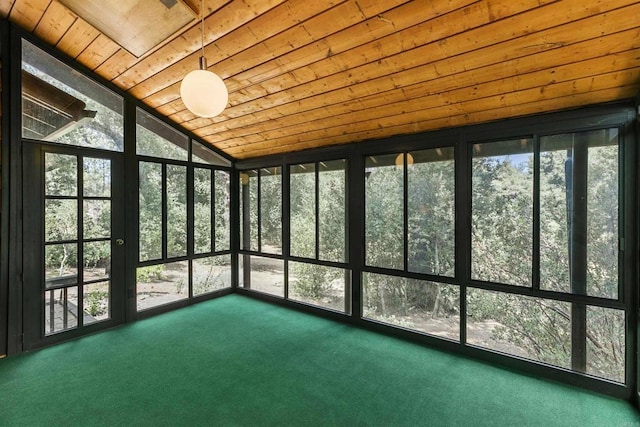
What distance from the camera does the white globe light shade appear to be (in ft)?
6.09

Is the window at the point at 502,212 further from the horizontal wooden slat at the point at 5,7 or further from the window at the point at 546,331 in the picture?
the horizontal wooden slat at the point at 5,7

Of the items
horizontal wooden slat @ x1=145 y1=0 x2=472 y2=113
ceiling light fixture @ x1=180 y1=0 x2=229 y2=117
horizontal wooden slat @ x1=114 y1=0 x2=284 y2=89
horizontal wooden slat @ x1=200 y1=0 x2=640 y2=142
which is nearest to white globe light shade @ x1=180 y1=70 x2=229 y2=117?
ceiling light fixture @ x1=180 y1=0 x2=229 y2=117

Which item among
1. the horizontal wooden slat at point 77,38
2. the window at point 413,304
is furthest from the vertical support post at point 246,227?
the horizontal wooden slat at point 77,38

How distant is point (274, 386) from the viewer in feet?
8.05

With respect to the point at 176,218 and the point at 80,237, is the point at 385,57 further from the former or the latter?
the point at 80,237

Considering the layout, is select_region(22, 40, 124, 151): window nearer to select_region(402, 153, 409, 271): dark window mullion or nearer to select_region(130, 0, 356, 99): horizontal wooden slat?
select_region(130, 0, 356, 99): horizontal wooden slat

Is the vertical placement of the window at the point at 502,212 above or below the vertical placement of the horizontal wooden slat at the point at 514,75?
below

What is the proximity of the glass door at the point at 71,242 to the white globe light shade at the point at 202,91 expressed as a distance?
101 inches

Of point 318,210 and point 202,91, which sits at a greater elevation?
point 202,91

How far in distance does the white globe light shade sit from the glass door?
8.39ft

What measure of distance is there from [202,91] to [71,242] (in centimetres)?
295

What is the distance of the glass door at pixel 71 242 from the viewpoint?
3.12m

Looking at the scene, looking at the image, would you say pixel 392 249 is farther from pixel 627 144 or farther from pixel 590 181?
pixel 627 144

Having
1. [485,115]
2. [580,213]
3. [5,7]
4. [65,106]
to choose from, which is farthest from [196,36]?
[580,213]
